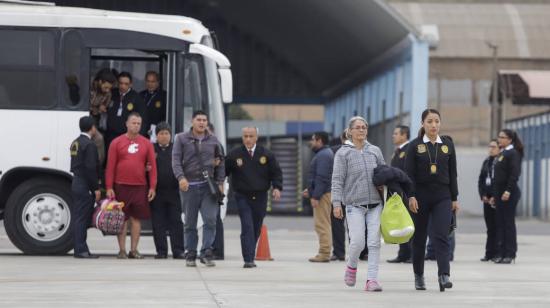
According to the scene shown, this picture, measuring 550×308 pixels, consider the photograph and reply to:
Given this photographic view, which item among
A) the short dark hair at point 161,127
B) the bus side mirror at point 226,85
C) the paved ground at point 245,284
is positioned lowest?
the paved ground at point 245,284

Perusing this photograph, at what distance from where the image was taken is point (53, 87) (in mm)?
18188

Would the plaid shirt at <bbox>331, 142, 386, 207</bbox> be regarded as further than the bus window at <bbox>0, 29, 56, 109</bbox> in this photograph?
No

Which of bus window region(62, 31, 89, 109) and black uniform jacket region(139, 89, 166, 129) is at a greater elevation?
bus window region(62, 31, 89, 109)

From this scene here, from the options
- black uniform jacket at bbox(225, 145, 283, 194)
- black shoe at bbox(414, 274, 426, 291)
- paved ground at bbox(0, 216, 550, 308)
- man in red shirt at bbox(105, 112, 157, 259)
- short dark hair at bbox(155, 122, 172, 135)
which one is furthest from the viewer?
short dark hair at bbox(155, 122, 172, 135)

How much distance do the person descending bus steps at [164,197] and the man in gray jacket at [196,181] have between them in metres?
1.28

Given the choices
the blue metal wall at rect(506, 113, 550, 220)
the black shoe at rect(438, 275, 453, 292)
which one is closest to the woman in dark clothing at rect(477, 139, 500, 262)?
the black shoe at rect(438, 275, 453, 292)

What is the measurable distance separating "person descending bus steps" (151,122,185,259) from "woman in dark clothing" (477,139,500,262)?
13.4ft

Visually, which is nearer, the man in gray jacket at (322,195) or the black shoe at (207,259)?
the black shoe at (207,259)

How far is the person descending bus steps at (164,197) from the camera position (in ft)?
58.3

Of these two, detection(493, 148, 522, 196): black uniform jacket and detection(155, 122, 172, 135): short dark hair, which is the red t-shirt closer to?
detection(155, 122, 172, 135): short dark hair

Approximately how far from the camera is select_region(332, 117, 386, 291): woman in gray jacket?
1327 centimetres

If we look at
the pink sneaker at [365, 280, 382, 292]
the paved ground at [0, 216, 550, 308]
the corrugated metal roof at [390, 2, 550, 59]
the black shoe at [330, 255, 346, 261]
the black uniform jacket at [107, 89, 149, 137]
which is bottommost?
the black shoe at [330, 255, 346, 261]

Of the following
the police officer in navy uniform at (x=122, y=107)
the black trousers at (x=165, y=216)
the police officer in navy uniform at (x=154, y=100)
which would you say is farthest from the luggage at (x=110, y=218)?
the police officer in navy uniform at (x=154, y=100)

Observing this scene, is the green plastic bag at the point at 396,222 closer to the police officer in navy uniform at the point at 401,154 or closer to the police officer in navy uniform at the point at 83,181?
the police officer in navy uniform at the point at 401,154
